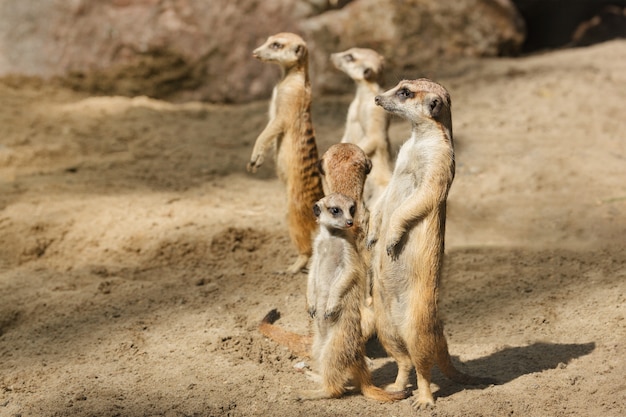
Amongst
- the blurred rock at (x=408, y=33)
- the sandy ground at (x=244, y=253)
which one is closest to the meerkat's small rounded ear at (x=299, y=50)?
the sandy ground at (x=244, y=253)

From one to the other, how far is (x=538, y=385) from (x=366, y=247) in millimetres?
914

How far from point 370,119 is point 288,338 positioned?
1812 mm

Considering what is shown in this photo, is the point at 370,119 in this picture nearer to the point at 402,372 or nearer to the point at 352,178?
the point at 352,178

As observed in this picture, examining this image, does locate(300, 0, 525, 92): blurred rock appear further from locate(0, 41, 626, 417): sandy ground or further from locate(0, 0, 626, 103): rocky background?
locate(0, 41, 626, 417): sandy ground

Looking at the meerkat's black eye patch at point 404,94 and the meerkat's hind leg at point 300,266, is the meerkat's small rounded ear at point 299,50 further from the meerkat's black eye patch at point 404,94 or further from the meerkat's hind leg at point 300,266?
the meerkat's black eye patch at point 404,94

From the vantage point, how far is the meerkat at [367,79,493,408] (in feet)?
10.9

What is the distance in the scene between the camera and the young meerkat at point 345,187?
146 inches

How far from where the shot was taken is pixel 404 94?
3420 millimetres

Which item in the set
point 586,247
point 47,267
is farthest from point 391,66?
point 47,267

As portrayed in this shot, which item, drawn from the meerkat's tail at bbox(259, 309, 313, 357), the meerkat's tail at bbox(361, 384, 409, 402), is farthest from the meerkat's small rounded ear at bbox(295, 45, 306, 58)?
the meerkat's tail at bbox(361, 384, 409, 402)

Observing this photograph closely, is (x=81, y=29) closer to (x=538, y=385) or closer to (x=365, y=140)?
(x=365, y=140)

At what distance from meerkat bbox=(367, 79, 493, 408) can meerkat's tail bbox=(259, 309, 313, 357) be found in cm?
49

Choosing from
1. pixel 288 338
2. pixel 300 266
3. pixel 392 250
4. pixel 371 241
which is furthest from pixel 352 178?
pixel 300 266

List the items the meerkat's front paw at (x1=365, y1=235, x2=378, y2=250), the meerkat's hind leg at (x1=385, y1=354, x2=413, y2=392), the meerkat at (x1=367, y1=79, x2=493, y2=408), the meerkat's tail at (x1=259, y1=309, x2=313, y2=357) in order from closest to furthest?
1. the meerkat at (x1=367, y1=79, x2=493, y2=408)
2. the meerkat's hind leg at (x1=385, y1=354, x2=413, y2=392)
3. the meerkat's front paw at (x1=365, y1=235, x2=378, y2=250)
4. the meerkat's tail at (x1=259, y1=309, x2=313, y2=357)
